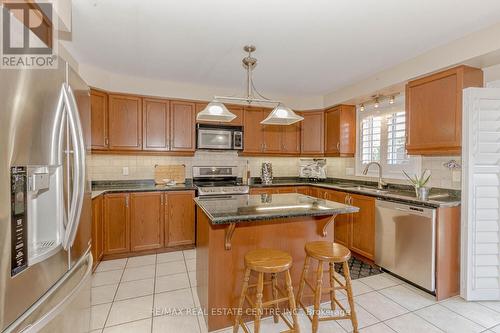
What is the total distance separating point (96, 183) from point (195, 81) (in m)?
2.09

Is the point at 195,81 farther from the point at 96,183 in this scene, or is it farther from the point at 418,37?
the point at 418,37

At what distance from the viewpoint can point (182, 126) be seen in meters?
3.87

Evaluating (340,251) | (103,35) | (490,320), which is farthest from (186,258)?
(490,320)

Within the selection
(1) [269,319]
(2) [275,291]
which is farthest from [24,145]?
(1) [269,319]

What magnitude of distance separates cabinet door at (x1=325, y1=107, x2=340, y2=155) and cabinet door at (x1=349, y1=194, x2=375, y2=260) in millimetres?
1160

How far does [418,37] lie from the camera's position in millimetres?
2396

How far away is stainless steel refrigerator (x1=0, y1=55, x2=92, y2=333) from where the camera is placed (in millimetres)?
944

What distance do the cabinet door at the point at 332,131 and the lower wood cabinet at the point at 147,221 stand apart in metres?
2.51

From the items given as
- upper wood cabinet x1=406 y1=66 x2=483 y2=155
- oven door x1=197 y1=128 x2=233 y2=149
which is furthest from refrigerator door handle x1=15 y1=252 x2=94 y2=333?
upper wood cabinet x1=406 y1=66 x2=483 y2=155

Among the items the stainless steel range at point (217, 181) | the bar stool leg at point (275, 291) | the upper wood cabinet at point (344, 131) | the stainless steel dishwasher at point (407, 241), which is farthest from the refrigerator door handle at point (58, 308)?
the upper wood cabinet at point (344, 131)

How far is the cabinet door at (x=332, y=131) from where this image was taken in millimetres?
4219

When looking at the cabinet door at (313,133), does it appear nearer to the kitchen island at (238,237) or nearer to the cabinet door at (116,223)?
the kitchen island at (238,237)

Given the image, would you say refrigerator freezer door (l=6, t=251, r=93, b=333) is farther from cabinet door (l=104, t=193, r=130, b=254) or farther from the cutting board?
the cutting board

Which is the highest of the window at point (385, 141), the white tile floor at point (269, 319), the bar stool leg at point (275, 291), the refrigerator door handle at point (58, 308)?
the window at point (385, 141)
